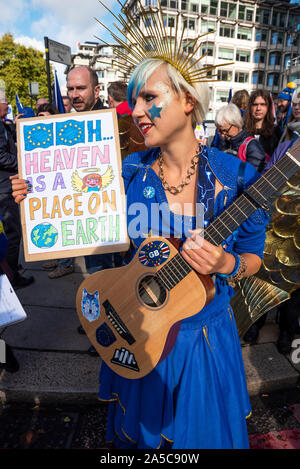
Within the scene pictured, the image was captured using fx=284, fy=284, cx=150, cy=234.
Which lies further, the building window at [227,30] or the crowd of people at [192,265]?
the building window at [227,30]

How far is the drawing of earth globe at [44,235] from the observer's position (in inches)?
71.6

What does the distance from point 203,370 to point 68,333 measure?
2095mm

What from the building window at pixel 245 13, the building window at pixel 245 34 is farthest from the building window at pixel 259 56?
the building window at pixel 245 13

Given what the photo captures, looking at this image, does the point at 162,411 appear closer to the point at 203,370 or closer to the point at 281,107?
the point at 203,370

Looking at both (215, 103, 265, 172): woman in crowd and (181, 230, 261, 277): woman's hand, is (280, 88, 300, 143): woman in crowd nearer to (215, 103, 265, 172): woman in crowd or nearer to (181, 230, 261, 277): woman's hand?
(215, 103, 265, 172): woman in crowd

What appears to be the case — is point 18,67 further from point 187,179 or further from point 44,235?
point 187,179

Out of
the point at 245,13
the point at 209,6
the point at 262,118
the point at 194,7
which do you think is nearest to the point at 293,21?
the point at 245,13

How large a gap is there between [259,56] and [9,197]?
171 feet

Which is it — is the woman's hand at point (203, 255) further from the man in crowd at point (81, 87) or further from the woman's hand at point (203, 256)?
the man in crowd at point (81, 87)

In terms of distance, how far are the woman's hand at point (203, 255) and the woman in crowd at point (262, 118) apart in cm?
332

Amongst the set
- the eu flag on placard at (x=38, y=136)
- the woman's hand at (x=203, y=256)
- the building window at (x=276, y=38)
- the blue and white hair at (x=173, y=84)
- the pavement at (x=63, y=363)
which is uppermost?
the building window at (x=276, y=38)

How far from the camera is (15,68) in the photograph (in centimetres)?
2767

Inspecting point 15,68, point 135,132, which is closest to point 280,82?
point 15,68
